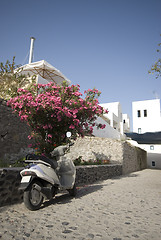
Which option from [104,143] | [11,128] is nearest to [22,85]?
[11,128]

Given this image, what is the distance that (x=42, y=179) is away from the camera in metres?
3.97

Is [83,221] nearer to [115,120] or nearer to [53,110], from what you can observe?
[53,110]

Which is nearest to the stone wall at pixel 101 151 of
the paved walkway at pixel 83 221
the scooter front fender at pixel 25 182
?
the paved walkway at pixel 83 221

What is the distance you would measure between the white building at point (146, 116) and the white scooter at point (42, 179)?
30.2 meters

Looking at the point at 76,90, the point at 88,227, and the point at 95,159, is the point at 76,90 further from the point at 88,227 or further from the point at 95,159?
the point at 95,159

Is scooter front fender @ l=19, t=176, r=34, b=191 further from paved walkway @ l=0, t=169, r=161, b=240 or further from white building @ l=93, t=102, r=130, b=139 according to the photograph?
white building @ l=93, t=102, r=130, b=139

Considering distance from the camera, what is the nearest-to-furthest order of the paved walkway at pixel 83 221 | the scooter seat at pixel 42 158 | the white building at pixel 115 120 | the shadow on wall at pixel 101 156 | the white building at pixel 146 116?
the paved walkway at pixel 83 221 < the scooter seat at pixel 42 158 < the shadow on wall at pixel 101 156 < the white building at pixel 115 120 < the white building at pixel 146 116

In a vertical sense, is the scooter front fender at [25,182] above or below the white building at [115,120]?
below

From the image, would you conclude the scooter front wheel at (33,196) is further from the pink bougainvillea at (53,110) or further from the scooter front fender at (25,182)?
→ the pink bougainvillea at (53,110)

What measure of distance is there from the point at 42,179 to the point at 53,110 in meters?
2.52

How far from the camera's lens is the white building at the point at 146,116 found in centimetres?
3234

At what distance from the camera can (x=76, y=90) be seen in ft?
21.8

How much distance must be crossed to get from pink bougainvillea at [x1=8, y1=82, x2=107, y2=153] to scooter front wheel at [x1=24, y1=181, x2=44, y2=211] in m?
2.39

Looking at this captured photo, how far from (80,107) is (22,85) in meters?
7.67
